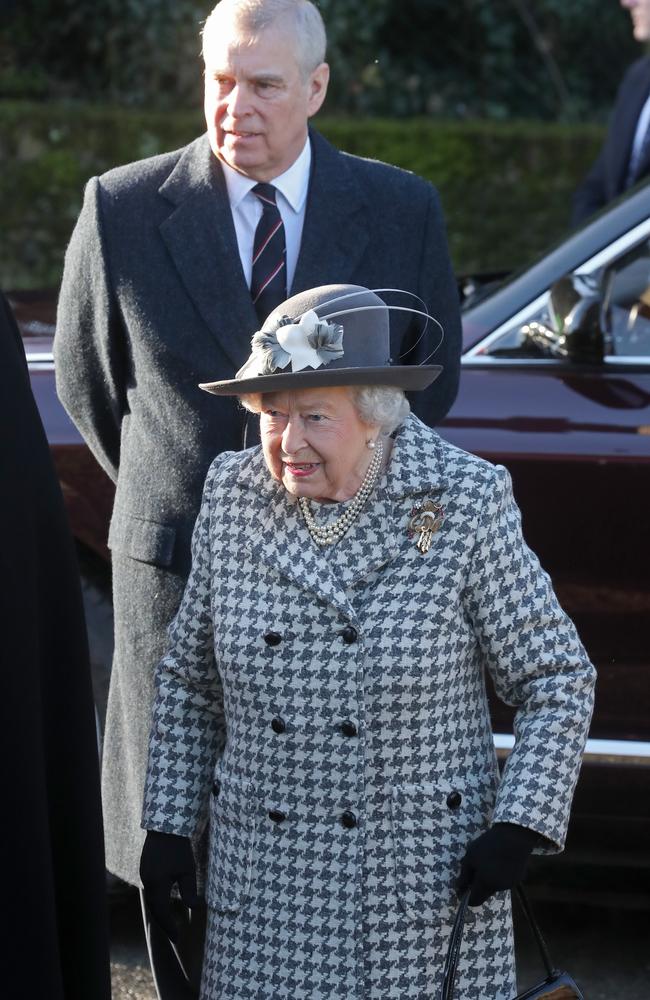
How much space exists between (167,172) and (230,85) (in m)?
0.23

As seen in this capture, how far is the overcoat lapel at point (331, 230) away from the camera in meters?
2.94

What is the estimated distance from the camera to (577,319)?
3551 millimetres

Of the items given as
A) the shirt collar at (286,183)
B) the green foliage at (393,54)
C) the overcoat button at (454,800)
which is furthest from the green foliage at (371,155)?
the overcoat button at (454,800)

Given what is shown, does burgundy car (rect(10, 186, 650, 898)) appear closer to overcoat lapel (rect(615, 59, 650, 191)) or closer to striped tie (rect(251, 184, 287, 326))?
striped tie (rect(251, 184, 287, 326))

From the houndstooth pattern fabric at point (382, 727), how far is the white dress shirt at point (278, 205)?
808 millimetres

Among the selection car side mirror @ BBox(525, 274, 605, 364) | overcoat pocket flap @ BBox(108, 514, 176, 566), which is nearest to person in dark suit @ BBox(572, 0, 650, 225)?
car side mirror @ BBox(525, 274, 605, 364)

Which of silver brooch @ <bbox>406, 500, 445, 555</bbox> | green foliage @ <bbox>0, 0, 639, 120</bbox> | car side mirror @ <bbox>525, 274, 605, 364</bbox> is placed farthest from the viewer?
green foliage @ <bbox>0, 0, 639, 120</bbox>

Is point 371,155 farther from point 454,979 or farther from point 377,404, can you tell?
point 454,979

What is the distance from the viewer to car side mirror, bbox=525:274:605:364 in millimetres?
3561

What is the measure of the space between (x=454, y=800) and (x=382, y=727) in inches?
6.0

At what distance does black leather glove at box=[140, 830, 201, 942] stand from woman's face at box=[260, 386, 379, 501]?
556mm

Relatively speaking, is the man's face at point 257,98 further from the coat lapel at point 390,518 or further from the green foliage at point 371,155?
the green foliage at point 371,155

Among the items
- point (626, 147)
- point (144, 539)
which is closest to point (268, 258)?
point (144, 539)

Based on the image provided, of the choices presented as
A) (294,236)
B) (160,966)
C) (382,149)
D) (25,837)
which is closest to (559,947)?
(160,966)
